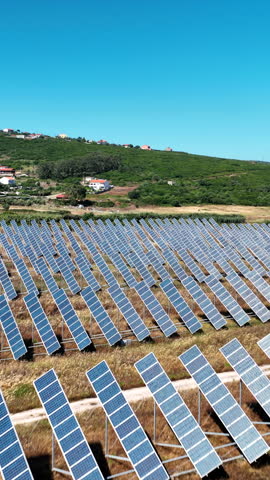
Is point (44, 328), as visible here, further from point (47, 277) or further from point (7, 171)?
point (7, 171)

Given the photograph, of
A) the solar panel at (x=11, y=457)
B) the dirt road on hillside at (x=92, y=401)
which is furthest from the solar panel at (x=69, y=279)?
the solar panel at (x=11, y=457)

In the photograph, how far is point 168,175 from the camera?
16012 cm

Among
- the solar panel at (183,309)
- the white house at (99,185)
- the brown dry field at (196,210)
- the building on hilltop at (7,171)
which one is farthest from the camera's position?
the building on hilltop at (7,171)

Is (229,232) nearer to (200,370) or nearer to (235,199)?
(200,370)

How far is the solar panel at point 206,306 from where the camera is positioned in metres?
26.4

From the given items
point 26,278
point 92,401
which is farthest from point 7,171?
point 92,401

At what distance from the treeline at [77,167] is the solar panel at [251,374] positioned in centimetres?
14297

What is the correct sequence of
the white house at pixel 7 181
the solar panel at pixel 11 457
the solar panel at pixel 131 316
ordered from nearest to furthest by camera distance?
1. the solar panel at pixel 11 457
2. the solar panel at pixel 131 316
3. the white house at pixel 7 181

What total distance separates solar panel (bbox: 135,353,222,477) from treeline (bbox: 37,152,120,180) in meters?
144

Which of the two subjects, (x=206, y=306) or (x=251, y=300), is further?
(x=251, y=300)

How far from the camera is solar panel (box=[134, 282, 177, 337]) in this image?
2481 cm

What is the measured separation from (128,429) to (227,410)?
4117 millimetres

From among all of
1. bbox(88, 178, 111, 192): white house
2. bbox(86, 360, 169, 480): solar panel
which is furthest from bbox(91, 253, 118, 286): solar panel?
bbox(88, 178, 111, 192): white house

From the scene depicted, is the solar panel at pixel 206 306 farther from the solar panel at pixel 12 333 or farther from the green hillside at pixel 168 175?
the green hillside at pixel 168 175
